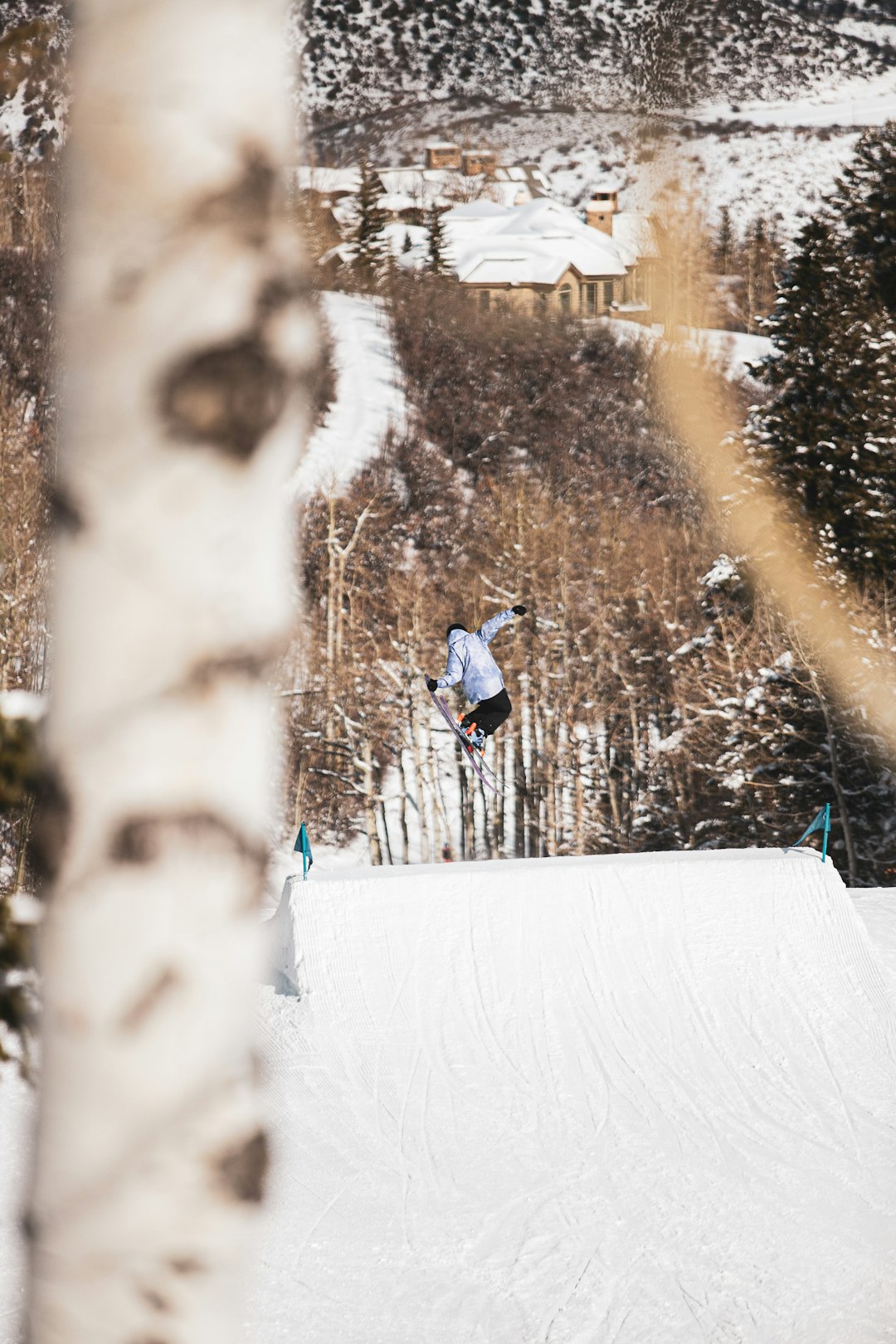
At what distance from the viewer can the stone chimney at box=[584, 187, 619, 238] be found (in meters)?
59.4

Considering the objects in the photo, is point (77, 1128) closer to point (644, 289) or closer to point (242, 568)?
point (242, 568)

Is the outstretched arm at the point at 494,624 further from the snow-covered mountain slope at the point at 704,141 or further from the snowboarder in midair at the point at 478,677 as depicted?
the snow-covered mountain slope at the point at 704,141

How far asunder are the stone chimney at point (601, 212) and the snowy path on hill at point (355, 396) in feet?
45.3

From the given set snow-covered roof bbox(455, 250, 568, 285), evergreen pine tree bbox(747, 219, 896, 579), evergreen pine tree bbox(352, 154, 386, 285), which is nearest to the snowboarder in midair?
evergreen pine tree bbox(747, 219, 896, 579)

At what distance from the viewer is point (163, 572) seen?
25.9 inches

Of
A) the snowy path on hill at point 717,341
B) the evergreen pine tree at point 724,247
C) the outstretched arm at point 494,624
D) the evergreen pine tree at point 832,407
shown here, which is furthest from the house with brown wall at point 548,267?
the outstretched arm at point 494,624

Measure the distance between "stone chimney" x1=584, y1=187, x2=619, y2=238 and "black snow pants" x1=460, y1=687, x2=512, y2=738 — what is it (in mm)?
53028

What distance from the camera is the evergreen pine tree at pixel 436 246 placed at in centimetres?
5097

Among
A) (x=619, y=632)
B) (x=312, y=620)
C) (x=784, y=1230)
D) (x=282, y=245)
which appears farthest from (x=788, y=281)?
(x=282, y=245)

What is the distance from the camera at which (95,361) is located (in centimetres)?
66

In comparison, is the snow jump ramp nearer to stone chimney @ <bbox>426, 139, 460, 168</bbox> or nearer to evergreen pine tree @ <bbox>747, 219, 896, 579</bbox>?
evergreen pine tree @ <bbox>747, 219, 896, 579</bbox>

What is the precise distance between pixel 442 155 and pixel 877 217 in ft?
118

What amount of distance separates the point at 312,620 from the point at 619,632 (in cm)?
713

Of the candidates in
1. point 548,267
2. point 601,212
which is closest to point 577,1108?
point 548,267
